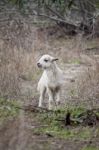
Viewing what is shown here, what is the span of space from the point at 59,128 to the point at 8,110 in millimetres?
1328

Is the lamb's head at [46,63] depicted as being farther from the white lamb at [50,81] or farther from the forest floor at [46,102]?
the forest floor at [46,102]

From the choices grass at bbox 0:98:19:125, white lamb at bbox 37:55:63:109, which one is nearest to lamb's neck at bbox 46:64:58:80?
white lamb at bbox 37:55:63:109

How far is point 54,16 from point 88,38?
191 centimetres

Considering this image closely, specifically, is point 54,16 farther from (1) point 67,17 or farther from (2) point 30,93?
(2) point 30,93

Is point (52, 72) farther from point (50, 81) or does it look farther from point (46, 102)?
point (46, 102)

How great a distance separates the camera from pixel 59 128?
9508 millimetres

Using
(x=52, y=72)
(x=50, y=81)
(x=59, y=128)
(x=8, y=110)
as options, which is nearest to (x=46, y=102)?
(x=50, y=81)

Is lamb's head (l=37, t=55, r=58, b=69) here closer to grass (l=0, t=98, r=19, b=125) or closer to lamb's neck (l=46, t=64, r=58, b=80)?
lamb's neck (l=46, t=64, r=58, b=80)

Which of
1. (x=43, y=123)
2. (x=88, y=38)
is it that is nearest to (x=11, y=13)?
(x=88, y=38)

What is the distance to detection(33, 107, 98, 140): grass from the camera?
9.04m

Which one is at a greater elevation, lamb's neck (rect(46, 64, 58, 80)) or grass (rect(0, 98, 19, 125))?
lamb's neck (rect(46, 64, 58, 80))

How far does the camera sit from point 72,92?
1391 cm

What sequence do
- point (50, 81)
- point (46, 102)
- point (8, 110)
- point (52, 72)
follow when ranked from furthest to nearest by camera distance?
point (46, 102), point (52, 72), point (50, 81), point (8, 110)

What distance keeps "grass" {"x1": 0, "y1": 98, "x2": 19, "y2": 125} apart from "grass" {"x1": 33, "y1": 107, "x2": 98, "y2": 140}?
1.46 ft
